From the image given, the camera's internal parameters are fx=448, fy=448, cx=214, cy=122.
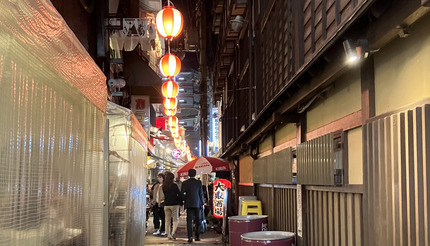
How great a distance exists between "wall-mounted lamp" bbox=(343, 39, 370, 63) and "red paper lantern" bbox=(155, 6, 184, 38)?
330 inches

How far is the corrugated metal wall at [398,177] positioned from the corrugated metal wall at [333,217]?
764 millimetres

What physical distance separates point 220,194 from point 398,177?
14.8m

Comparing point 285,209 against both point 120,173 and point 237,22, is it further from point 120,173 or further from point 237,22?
point 237,22

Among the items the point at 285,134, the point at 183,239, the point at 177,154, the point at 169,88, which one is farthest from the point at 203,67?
the point at 285,134

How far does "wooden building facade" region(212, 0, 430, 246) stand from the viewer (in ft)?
12.2

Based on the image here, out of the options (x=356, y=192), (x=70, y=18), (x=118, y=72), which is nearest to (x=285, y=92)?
(x=356, y=192)

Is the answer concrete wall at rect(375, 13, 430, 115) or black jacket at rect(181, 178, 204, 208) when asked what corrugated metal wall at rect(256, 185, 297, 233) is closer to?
black jacket at rect(181, 178, 204, 208)

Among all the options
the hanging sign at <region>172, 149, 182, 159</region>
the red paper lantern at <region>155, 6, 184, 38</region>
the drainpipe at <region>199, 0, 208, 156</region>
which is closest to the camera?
the red paper lantern at <region>155, 6, 184, 38</region>

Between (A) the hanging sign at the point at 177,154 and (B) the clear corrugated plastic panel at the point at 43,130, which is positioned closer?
(B) the clear corrugated plastic panel at the point at 43,130

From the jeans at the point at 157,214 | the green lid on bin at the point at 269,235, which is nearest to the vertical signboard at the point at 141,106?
the jeans at the point at 157,214

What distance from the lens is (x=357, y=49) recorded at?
4.66 metres

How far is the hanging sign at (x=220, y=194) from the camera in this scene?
59.6 ft

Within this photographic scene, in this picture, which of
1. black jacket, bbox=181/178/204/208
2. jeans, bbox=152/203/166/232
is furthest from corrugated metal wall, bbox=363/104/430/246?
jeans, bbox=152/203/166/232

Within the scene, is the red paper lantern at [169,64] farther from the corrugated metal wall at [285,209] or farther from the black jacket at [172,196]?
the corrugated metal wall at [285,209]
